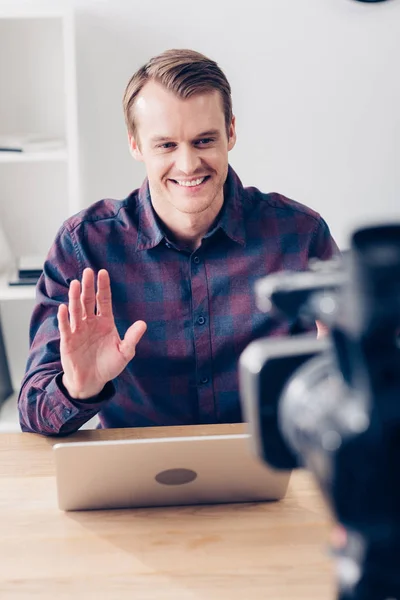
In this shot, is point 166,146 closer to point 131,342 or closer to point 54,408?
point 131,342

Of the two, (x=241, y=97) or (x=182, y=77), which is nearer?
(x=182, y=77)

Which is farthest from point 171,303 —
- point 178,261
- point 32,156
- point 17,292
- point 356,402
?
point 356,402

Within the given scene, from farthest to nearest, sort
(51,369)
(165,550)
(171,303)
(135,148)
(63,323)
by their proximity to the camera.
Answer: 1. (135,148)
2. (171,303)
3. (51,369)
4. (63,323)
5. (165,550)

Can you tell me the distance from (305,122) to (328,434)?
2422mm

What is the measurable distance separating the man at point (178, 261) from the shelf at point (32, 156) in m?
0.73

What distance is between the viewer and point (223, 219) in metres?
1.80

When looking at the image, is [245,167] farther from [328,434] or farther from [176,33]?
[328,434]

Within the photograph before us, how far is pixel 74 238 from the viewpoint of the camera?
179 cm

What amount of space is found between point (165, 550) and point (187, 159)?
→ 3.05ft

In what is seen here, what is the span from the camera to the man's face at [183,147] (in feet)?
5.82

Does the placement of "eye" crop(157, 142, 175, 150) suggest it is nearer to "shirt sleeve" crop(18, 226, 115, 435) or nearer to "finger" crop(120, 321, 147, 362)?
"shirt sleeve" crop(18, 226, 115, 435)

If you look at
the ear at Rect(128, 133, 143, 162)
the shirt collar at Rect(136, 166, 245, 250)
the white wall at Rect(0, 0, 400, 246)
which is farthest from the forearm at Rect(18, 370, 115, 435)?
the white wall at Rect(0, 0, 400, 246)

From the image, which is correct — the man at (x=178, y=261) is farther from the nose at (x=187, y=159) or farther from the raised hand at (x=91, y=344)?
the raised hand at (x=91, y=344)

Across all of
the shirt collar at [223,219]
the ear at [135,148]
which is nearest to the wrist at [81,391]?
the shirt collar at [223,219]
